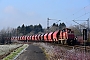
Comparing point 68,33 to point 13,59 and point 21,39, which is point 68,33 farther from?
point 21,39

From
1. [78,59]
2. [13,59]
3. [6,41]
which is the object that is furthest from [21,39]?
[78,59]

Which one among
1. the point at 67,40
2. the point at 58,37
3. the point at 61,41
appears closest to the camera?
the point at 67,40

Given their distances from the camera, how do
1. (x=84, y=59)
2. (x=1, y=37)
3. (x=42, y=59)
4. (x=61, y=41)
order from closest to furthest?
(x=84, y=59)
(x=42, y=59)
(x=61, y=41)
(x=1, y=37)

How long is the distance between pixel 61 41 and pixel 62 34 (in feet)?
4.73

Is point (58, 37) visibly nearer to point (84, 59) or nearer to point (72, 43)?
point (72, 43)

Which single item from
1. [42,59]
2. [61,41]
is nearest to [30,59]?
[42,59]

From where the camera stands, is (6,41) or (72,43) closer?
(72,43)

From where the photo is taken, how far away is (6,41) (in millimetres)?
136375

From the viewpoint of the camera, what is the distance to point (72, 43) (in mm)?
48812

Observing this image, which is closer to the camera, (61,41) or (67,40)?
(67,40)

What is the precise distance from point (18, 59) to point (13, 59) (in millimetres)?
515

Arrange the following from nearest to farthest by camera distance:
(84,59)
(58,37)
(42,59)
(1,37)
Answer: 1. (84,59)
2. (42,59)
3. (58,37)
4. (1,37)

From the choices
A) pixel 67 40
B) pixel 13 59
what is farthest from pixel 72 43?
pixel 13 59

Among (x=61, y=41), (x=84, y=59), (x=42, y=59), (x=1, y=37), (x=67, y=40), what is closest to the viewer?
(x=84, y=59)
